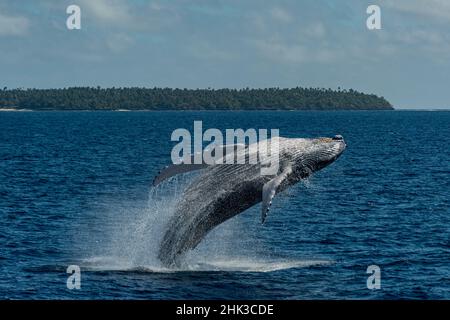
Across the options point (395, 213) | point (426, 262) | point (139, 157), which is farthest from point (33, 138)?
point (426, 262)

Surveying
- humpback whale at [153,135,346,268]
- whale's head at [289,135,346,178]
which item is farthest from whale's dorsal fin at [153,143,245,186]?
whale's head at [289,135,346,178]

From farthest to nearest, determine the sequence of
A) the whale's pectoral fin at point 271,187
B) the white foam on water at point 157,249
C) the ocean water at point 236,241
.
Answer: the white foam on water at point 157,249
the ocean water at point 236,241
the whale's pectoral fin at point 271,187

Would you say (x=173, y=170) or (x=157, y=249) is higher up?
(x=173, y=170)

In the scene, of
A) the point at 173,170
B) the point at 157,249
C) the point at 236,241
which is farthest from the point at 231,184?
the point at 236,241

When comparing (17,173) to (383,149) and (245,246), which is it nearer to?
(245,246)

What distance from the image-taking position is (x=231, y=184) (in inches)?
1390

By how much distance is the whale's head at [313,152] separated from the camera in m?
34.3

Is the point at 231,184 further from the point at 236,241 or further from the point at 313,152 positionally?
the point at 236,241

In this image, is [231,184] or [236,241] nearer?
[231,184]

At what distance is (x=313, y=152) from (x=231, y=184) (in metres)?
3.58

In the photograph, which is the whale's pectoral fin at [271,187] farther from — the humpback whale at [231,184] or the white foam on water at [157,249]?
the white foam on water at [157,249]

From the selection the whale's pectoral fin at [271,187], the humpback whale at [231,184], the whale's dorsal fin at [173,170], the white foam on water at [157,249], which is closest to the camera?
the whale's pectoral fin at [271,187]

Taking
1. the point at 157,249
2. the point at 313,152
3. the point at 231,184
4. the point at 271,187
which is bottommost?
the point at 157,249

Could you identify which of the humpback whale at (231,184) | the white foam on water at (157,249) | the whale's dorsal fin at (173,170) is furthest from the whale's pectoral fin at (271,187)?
the white foam on water at (157,249)
